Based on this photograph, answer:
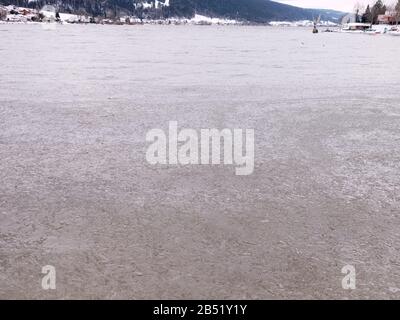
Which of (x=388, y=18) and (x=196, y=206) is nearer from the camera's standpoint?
(x=196, y=206)

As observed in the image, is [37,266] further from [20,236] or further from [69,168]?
[69,168]

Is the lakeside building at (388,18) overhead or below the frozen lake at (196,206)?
overhead

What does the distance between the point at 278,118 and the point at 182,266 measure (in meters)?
5.29

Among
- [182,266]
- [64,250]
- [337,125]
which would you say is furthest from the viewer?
[337,125]

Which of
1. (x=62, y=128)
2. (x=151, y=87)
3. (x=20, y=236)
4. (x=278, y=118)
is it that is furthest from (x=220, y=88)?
(x=20, y=236)

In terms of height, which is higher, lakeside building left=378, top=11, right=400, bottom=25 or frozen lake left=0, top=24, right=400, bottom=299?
lakeside building left=378, top=11, right=400, bottom=25

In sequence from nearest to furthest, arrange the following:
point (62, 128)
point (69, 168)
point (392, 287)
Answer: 1. point (392, 287)
2. point (69, 168)
3. point (62, 128)

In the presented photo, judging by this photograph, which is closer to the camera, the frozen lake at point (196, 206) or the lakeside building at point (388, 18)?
the frozen lake at point (196, 206)

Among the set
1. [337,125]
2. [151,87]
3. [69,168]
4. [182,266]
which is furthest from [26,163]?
[151,87]

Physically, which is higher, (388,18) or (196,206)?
(388,18)

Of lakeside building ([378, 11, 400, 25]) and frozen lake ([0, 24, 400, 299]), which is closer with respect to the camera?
frozen lake ([0, 24, 400, 299])

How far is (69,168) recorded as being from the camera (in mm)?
5180

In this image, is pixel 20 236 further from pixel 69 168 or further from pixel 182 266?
pixel 69 168

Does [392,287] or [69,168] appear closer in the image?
[392,287]
